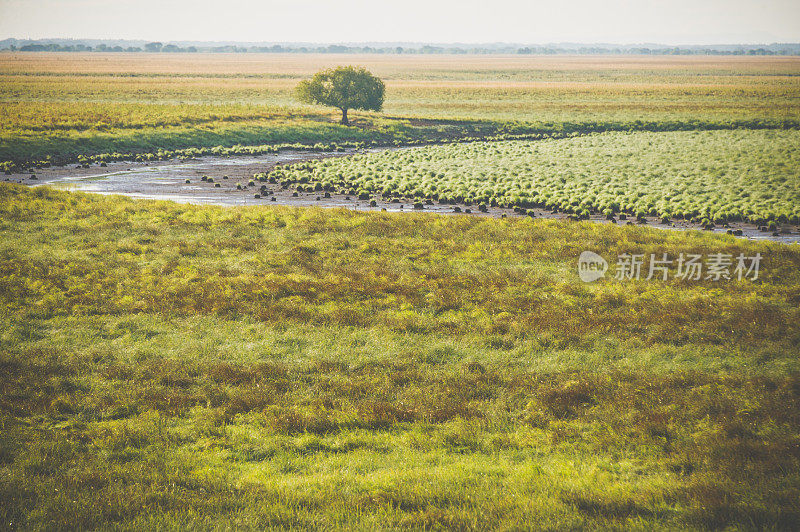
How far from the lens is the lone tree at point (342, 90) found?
88000mm

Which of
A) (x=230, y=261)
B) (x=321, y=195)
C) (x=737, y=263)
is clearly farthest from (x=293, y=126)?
(x=737, y=263)

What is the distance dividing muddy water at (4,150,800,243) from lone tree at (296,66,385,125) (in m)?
30.4

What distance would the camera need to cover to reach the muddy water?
35.8 metres

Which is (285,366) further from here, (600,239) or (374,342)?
(600,239)

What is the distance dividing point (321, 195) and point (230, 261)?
18732 mm

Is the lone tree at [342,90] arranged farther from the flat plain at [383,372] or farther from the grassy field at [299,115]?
the flat plain at [383,372]

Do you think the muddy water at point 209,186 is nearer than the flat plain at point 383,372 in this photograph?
No

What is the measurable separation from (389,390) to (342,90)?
81.0m

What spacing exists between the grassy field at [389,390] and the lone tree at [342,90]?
220ft

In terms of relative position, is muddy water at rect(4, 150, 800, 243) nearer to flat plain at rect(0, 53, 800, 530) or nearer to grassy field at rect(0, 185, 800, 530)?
flat plain at rect(0, 53, 800, 530)

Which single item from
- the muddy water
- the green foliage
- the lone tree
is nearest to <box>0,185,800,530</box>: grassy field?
the muddy water

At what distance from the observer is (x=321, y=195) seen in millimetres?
41906

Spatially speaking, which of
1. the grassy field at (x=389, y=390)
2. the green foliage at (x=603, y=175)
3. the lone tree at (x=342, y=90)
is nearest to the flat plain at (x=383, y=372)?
the grassy field at (x=389, y=390)

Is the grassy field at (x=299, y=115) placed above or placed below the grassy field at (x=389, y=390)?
above
